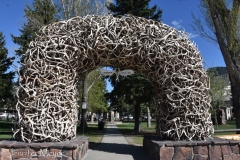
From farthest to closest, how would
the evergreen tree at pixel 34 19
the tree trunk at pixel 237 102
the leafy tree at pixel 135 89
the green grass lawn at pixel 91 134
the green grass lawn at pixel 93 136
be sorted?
1. the evergreen tree at pixel 34 19
2. the leafy tree at pixel 135 89
3. the green grass lawn at pixel 91 134
4. the tree trunk at pixel 237 102
5. the green grass lawn at pixel 93 136

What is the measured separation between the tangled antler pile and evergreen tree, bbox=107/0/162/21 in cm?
1186

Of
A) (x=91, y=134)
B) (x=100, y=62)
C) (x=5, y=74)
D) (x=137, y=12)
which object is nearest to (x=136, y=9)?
(x=137, y=12)

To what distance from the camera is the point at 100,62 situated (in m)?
7.80

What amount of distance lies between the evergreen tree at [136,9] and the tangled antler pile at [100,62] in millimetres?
11860

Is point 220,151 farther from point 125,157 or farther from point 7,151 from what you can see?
point 7,151

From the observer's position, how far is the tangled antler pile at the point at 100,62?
648 centimetres

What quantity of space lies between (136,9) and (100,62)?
12678mm

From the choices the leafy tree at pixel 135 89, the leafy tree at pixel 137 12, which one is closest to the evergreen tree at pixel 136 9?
the leafy tree at pixel 137 12

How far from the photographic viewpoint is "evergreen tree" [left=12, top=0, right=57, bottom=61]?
2044 cm

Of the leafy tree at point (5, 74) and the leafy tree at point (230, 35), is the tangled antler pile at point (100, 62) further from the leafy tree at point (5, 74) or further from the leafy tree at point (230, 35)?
the leafy tree at point (5, 74)

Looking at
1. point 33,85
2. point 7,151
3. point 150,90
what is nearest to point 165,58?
point 33,85

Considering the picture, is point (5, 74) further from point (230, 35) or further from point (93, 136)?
point (230, 35)

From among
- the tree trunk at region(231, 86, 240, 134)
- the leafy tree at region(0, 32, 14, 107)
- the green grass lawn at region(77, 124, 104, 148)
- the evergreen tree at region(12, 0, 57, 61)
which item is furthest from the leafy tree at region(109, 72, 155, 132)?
the leafy tree at region(0, 32, 14, 107)

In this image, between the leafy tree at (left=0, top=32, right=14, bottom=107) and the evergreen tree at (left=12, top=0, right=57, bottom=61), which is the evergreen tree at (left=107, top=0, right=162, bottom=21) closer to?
the evergreen tree at (left=12, top=0, right=57, bottom=61)
